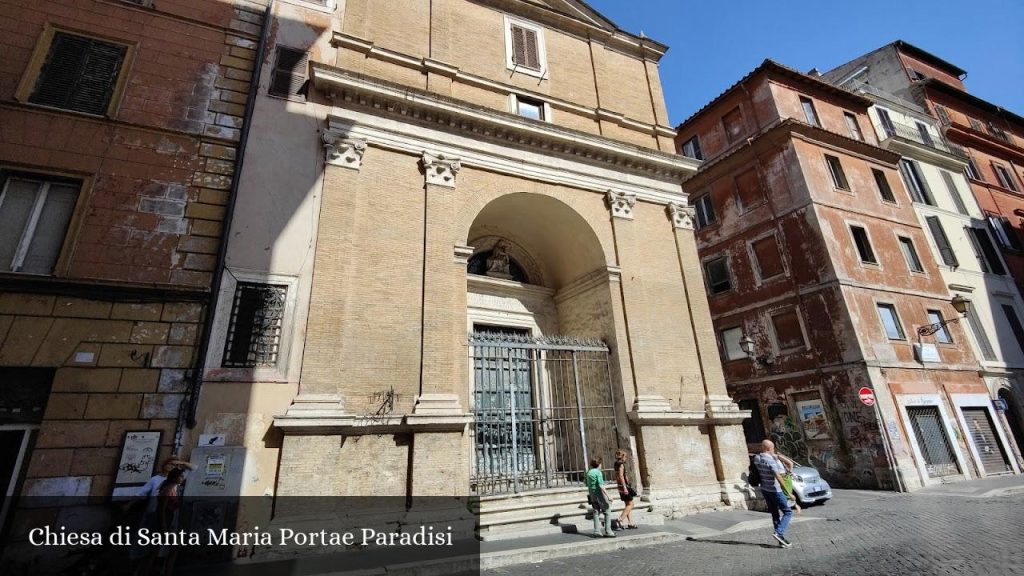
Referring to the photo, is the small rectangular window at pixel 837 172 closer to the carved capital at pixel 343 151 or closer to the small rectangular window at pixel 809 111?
the small rectangular window at pixel 809 111

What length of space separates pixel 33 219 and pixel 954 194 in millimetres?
32111

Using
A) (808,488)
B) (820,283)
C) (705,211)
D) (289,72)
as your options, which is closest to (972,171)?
(705,211)

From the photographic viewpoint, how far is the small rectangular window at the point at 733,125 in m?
20.0

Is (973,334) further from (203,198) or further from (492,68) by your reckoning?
(203,198)

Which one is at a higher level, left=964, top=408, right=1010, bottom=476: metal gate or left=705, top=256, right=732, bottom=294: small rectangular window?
left=705, top=256, right=732, bottom=294: small rectangular window

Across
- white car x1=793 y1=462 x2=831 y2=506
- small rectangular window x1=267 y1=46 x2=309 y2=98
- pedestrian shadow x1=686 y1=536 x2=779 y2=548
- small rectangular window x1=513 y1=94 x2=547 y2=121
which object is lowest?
pedestrian shadow x1=686 y1=536 x2=779 y2=548

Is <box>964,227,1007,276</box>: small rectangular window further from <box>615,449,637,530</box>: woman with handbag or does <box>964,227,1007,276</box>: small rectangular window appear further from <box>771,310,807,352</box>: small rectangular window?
<box>615,449,637,530</box>: woman with handbag

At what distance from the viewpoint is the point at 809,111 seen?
1964cm

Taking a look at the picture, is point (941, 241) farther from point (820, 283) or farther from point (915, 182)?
point (820, 283)

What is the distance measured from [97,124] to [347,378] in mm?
5964

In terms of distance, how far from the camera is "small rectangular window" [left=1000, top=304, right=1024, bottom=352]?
1961 cm

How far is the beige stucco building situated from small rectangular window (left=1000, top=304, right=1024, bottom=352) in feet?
60.1

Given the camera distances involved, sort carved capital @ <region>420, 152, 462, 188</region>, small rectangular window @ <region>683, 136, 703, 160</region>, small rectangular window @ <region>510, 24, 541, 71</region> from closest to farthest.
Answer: carved capital @ <region>420, 152, 462, 188</region> → small rectangular window @ <region>510, 24, 541, 71</region> → small rectangular window @ <region>683, 136, 703, 160</region>

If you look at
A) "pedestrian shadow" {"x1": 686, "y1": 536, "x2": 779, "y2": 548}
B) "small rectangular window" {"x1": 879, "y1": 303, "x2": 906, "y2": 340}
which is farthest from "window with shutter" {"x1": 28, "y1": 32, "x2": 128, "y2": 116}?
"small rectangular window" {"x1": 879, "y1": 303, "x2": 906, "y2": 340}
